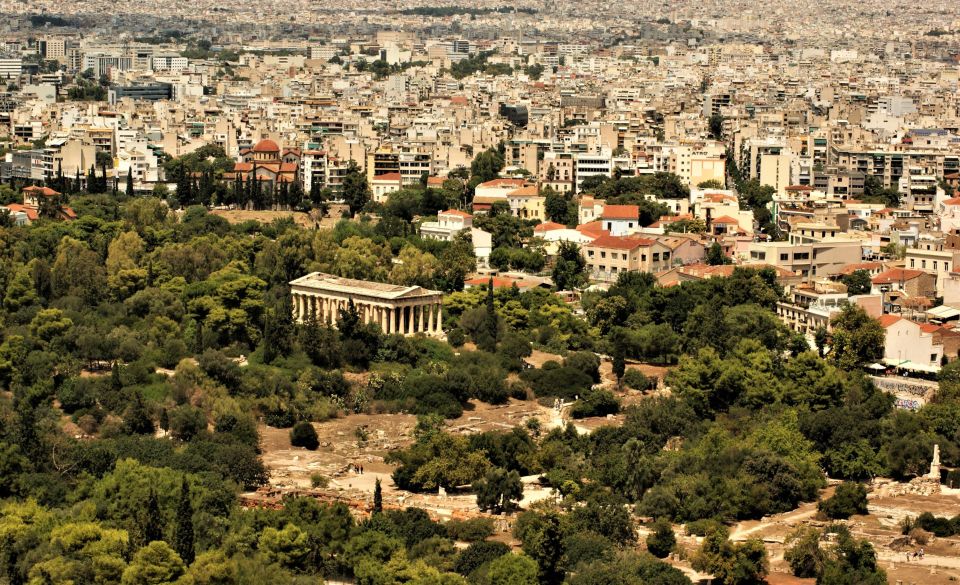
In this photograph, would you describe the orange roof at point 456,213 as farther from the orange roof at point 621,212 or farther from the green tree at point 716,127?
the green tree at point 716,127

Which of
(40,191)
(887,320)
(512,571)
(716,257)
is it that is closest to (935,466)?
(887,320)

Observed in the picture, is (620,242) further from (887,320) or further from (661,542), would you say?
(661,542)

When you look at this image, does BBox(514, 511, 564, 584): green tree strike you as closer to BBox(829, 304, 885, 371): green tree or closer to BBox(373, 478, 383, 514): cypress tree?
BBox(373, 478, 383, 514): cypress tree

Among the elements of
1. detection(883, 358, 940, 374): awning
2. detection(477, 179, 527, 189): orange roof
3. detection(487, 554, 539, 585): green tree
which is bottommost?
detection(487, 554, 539, 585): green tree

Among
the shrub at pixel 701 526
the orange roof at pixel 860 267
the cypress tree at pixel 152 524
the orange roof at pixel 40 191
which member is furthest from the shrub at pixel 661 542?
the orange roof at pixel 40 191

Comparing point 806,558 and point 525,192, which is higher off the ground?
point 525,192

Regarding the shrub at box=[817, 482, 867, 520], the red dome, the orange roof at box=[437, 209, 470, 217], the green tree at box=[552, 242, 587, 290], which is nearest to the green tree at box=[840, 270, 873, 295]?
the green tree at box=[552, 242, 587, 290]
